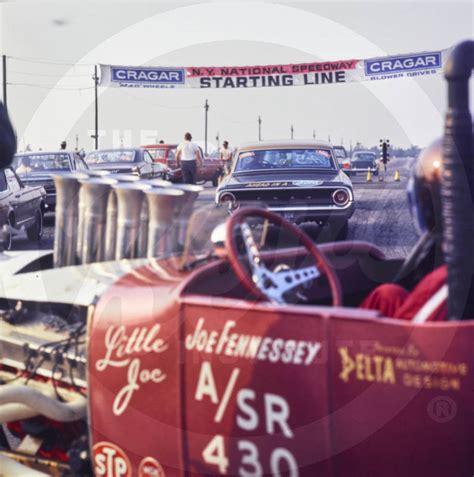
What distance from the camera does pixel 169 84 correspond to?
1099 inches

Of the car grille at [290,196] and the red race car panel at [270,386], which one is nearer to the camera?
the red race car panel at [270,386]

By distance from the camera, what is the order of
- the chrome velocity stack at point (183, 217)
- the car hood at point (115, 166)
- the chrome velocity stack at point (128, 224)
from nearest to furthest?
the chrome velocity stack at point (183, 217), the chrome velocity stack at point (128, 224), the car hood at point (115, 166)

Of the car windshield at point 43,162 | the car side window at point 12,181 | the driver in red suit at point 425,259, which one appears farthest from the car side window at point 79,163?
the driver in red suit at point 425,259

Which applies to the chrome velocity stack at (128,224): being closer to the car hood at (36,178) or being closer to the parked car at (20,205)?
the parked car at (20,205)

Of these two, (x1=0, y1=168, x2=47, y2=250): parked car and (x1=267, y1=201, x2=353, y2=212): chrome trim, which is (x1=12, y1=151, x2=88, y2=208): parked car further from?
(x1=267, y1=201, x2=353, y2=212): chrome trim

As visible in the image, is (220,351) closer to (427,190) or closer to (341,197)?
(427,190)

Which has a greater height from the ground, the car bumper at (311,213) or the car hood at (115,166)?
the car hood at (115,166)

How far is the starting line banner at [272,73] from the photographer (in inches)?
980

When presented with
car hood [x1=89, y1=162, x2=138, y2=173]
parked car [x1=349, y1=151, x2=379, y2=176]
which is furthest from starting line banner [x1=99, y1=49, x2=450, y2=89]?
car hood [x1=89, y1=162, x2=138, y2=173]

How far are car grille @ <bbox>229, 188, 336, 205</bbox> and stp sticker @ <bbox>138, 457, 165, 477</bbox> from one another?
23.1ft

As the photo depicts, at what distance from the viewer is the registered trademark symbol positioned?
212 cm

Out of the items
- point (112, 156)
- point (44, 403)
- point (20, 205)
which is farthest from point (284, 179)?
point (112, 156)

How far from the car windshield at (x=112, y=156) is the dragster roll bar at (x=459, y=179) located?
48.0ft

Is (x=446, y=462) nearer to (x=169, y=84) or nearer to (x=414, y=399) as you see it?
(x=414, y=399)
